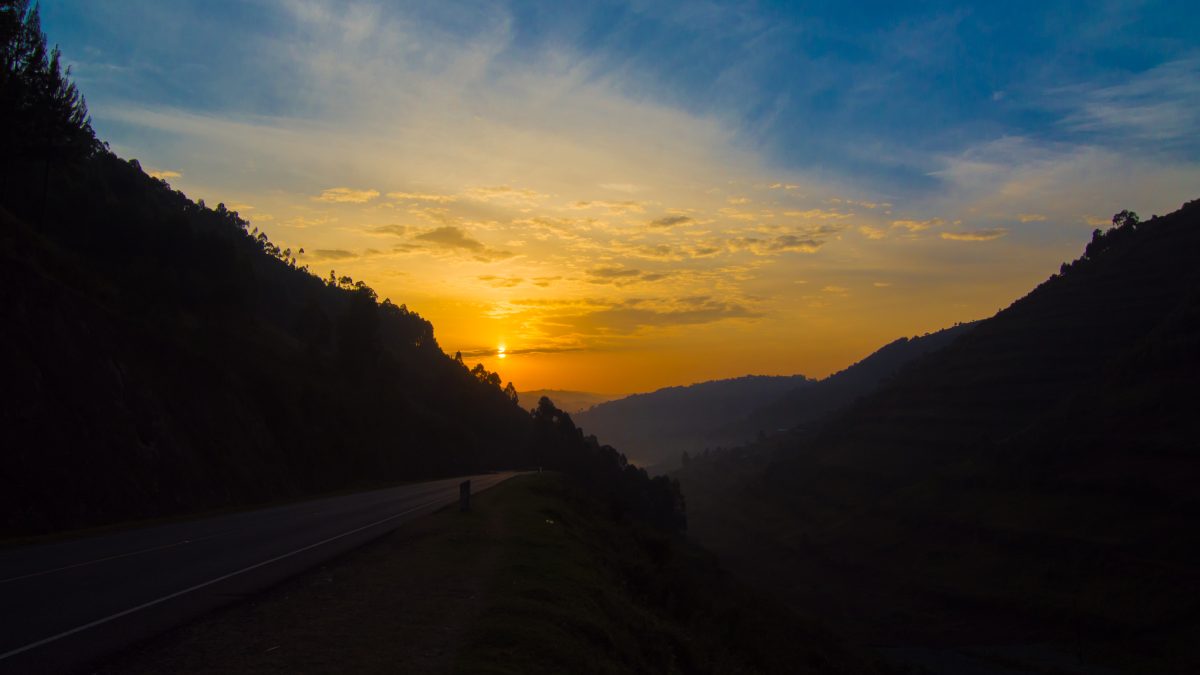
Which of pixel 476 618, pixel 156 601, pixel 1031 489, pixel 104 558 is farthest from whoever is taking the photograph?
pixel 1031 489

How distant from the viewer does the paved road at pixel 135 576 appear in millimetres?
9186

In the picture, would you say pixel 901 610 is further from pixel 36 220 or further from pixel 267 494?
pixel 36 220

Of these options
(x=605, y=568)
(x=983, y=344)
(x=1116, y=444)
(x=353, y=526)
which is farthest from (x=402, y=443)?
(x=983, y=344)

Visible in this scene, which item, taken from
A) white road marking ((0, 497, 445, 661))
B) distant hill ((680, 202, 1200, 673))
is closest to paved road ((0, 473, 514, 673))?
white road marking ((0, 497, 445, 661))

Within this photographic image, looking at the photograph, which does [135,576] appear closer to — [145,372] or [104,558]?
[104,558]

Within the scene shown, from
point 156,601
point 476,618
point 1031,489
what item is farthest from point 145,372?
point 1031,489

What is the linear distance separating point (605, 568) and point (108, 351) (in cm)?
2863

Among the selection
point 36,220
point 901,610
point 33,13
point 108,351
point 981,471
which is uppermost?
point 33,13

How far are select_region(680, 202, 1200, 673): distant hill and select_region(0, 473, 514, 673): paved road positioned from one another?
188 ft

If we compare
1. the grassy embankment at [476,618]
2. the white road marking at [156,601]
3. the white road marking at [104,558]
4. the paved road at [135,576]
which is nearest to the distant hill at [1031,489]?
the grassy embankment at [476,618]

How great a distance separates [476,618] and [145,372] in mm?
34712

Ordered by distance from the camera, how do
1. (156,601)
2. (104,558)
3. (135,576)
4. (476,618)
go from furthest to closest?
(104,558) → (135,576) → (156,601) → (476,618)

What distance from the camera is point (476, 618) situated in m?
11.4

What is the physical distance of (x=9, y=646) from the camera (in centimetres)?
875
